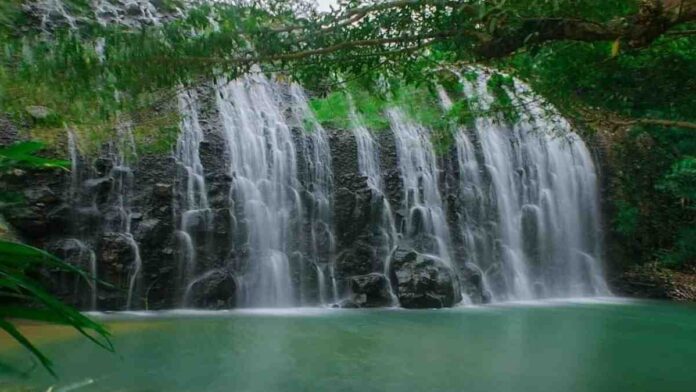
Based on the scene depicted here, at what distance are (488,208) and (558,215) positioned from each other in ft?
6.61

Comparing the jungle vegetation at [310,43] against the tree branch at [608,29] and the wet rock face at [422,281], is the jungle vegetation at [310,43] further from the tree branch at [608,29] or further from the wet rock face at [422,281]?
the wet rock face at [422,281]

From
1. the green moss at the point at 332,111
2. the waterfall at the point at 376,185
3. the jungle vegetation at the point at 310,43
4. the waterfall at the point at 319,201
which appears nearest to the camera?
the jungle vegetation at the point at 310,43

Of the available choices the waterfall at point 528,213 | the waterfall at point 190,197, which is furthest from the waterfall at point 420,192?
the waterfall at point 190,197

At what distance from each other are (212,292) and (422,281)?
3698 mm

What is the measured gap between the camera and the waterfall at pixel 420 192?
44.6ft

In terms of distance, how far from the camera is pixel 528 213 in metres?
15.2

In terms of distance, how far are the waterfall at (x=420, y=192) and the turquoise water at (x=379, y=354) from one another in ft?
8.57

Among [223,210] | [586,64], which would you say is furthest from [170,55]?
[223,210]

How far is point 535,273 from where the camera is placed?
14.8 m

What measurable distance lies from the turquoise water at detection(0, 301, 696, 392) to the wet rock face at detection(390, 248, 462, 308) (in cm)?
47

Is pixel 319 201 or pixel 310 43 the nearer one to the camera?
pixel 310 43

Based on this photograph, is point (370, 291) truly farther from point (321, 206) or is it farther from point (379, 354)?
point (379, 354)

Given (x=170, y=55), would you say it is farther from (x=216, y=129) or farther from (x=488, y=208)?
(x=488, y=208)

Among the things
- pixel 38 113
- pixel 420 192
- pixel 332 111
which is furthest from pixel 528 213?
pixel 38 113
